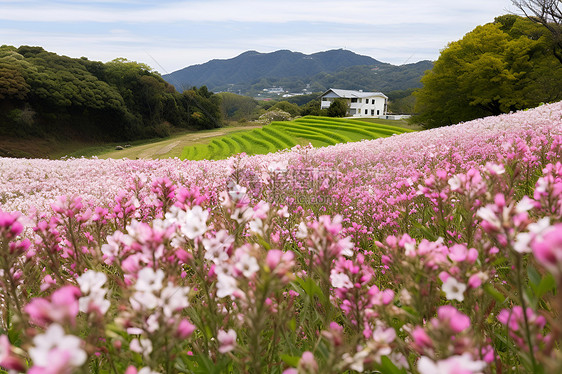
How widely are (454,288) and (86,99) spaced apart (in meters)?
51.3

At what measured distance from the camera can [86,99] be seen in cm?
4412

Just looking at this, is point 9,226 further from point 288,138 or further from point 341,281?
point 288,138

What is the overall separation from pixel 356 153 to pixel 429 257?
9.86m

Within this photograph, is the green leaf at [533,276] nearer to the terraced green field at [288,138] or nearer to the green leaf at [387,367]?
the green leaf at [387,367]

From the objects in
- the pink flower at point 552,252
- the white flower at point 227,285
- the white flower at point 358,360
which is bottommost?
the white flower at point 358,360

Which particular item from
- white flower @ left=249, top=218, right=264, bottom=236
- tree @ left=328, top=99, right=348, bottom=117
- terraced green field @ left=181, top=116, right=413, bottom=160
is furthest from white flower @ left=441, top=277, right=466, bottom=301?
tree @ left=328, top=99, right=348, bottom=117

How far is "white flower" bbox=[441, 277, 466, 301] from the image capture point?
1.25 meters

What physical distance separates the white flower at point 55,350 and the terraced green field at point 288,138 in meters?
24.2

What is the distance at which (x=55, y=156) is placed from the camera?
138 ft

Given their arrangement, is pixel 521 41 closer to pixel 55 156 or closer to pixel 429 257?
pixel 429 257

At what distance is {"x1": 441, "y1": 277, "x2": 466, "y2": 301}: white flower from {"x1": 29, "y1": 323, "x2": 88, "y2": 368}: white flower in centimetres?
117

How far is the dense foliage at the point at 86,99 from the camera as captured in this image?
40812 mm

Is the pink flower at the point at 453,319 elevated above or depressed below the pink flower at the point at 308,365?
above

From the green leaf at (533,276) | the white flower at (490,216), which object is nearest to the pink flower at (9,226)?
the white flower at (490,216)
